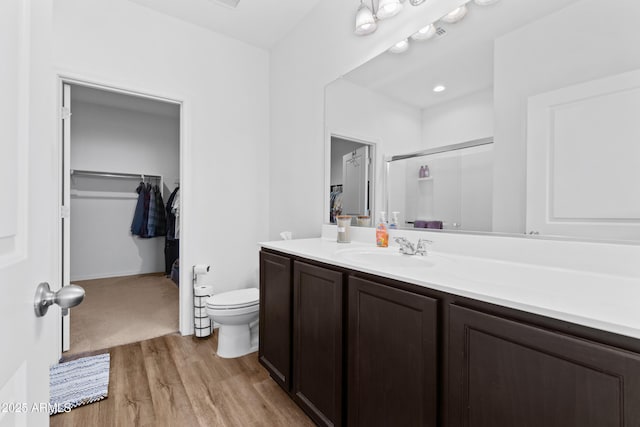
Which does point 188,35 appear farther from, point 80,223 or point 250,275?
point 80,223

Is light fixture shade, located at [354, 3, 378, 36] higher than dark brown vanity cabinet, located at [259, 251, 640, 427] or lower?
higher

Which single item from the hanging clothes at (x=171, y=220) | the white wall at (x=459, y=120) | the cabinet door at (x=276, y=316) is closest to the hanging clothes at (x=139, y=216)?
the hanging clothes at (x=171, y=220)

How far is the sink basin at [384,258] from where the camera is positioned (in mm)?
1326

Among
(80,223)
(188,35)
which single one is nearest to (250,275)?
(188,35)

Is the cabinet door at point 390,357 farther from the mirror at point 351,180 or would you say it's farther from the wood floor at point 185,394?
the mirror at point 351,180

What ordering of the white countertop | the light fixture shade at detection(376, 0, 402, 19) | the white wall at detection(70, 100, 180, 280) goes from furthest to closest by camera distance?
the white wall at detection(70, 100, 180, 280) → the light fixture shade at detection(376, 0, 402, 19) → the white countertop

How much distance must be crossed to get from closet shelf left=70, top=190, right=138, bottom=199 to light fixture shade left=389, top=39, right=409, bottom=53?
14.2 feet

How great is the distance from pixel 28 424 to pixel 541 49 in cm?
177

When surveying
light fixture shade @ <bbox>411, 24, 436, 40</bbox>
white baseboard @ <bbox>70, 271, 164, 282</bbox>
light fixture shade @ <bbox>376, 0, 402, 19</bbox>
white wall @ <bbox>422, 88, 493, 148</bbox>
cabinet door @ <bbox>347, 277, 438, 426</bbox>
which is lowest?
white baseboard @ <bbox>70, 271, 164, 282</bbox>

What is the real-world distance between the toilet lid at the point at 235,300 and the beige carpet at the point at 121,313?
0.74 meters

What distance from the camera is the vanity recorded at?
1.99 feet

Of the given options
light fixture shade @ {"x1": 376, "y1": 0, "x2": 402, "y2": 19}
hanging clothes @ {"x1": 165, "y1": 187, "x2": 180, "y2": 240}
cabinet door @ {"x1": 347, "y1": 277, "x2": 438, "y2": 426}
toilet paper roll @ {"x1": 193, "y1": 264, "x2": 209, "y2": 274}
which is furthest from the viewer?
hanging clothes @ {"x1": 165, "y1": 187, "x2": 180, "y2": 240}

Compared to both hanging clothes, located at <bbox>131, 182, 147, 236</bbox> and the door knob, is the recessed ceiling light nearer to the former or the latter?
the door knob

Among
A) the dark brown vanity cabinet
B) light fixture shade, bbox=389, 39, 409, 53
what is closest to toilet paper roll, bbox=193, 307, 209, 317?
the dark brown vanity cabinet
